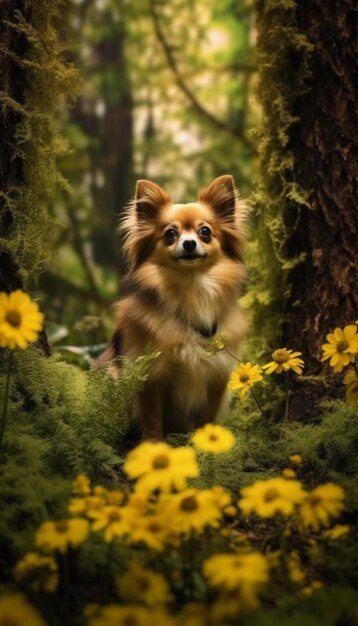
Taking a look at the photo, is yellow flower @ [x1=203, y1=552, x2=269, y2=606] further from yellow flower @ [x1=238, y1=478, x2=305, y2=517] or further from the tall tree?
the tall tree

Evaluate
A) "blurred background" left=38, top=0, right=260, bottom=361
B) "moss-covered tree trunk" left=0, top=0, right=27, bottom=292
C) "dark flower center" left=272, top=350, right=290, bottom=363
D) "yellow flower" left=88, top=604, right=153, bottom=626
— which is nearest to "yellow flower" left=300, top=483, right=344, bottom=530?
"yellow flower" left=88, top=604, right=153, bottom=626

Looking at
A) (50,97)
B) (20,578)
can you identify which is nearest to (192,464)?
(20,578)

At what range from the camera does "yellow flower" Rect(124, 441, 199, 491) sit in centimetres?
155

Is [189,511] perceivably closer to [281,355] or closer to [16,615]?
[16,615]

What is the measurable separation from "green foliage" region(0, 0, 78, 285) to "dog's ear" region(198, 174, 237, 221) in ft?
3.56

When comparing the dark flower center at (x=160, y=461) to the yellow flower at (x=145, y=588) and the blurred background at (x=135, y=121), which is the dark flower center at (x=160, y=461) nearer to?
the yellow flower at (x=145, y=588)

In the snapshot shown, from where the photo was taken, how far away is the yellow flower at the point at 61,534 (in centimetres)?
152

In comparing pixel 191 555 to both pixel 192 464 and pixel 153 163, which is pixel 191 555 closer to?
pixel 192 464

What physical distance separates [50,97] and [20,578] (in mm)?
2079

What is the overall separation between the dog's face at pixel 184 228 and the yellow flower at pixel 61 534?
2.08 m

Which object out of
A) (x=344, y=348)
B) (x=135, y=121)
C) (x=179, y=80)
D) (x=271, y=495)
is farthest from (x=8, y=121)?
(x=135, y=121)

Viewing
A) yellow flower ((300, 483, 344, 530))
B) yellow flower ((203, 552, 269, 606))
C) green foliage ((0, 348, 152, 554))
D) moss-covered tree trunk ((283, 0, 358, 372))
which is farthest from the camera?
moss-covered tree trunk ((283, 0, 358, 372))

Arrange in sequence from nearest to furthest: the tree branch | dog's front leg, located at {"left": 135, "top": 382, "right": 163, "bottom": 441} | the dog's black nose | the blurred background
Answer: dog's front leg, located at {"left": 135, "top": 382, "right": 163, "bottom": 441} < the dog's black nose < the tree branch < the blurred background

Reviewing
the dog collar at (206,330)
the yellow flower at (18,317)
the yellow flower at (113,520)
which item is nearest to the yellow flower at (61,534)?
the yellow flower at (113,520)
